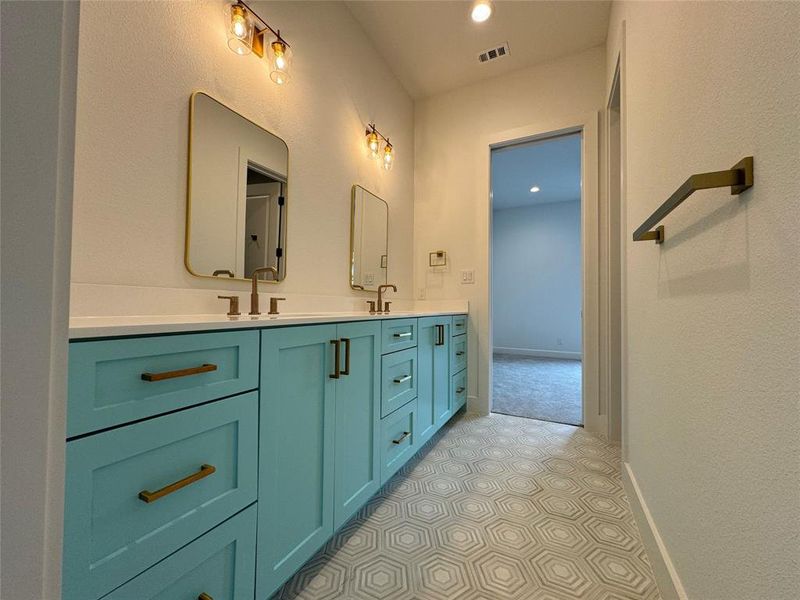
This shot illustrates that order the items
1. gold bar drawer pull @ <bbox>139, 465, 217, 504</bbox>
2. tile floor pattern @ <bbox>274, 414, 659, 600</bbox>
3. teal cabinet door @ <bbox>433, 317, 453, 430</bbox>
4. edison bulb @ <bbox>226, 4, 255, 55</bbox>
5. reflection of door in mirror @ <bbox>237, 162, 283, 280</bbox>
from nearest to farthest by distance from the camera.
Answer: gold bar drawer pull @ <bbox>139, 465, 217, 504</bbox>, tile floor pattern @ <bbox>274, 414, 659, 600</bbox>, edison bulb @ <bbox>226, 4, 255, 55</bbox>, reflection of door in mirror @ <bbox>237, 162, 283, 280</bbox>, teal cabinet door @ <bbox>433, 317, 453, 430</bbox>

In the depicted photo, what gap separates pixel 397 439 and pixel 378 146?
6.70 feet

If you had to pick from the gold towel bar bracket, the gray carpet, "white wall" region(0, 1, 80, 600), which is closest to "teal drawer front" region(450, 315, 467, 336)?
the gray carpet

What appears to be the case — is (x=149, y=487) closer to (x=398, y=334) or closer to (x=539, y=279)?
(x=398, y=334)

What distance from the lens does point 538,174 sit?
4555 mm

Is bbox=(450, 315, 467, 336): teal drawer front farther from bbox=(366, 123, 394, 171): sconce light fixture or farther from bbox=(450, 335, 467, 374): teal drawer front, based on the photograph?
bbox=(366, 123, 394, 171): sconce light fixture

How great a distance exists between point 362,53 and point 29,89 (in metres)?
2.51

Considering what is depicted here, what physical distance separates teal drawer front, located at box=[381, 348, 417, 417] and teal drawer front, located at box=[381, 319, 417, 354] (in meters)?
0.03

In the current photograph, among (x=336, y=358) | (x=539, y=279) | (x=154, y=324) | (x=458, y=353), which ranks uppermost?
(x=539, y=279)

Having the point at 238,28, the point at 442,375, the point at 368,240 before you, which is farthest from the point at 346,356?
the point at 238,28

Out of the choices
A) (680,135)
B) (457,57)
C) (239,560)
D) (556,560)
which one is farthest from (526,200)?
(239,560)

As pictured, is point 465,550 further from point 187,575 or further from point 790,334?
point 790,334

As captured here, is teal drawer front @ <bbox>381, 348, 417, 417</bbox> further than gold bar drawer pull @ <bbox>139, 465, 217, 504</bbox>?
Yes

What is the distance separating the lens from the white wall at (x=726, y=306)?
49 centimetres

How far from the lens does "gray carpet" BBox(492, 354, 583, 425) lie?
274 cm
